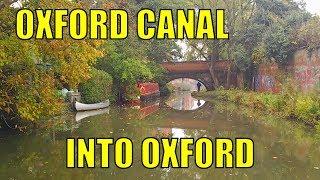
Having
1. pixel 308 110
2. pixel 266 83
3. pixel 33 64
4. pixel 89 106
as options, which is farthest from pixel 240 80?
pixel 33 64

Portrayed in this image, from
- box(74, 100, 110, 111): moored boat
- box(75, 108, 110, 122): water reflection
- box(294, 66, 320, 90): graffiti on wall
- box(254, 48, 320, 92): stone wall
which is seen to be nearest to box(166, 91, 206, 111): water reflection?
box(74, 100, 110, 111): moored boat

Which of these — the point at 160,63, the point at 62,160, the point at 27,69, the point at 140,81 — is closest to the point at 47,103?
the point at 27,69

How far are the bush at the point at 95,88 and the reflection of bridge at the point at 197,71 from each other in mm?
18010

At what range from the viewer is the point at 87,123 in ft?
60.4

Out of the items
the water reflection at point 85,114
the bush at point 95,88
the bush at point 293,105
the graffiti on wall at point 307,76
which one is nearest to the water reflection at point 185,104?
the bush at point 293,105

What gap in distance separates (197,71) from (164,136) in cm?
3364

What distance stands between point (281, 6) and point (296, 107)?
17.9 metres

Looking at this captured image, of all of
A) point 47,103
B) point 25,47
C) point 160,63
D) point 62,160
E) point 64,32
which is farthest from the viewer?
point 160,63

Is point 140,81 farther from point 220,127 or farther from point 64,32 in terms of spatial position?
point 64,32

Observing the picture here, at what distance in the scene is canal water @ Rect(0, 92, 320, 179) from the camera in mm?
9383

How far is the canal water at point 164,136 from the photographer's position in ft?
30.8

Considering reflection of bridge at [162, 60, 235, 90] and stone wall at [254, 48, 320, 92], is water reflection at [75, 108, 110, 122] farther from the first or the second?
reflection of bridge at [162, 60, 235, 90]

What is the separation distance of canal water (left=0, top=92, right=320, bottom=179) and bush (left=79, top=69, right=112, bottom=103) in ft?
21.2

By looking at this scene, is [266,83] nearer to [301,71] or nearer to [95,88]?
[301,71]
